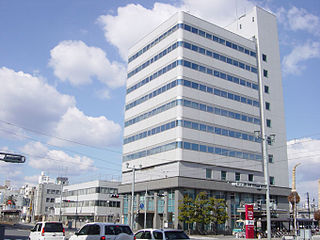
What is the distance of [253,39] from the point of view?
78.2 meters

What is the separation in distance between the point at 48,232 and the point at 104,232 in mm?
8122

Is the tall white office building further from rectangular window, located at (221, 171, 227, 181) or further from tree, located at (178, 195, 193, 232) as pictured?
tree, located at (178, 195, 193, 232)

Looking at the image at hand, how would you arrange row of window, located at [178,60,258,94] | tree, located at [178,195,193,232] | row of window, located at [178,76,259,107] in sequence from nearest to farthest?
1. tree, located at [178,195,193,232]
2. row of window, located at [178,76,259,107]
3. row of window, located at [178,60,258,94]

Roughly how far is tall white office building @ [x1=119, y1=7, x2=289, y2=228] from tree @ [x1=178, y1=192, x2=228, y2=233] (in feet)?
8.29

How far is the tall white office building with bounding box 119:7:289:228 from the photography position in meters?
62.8

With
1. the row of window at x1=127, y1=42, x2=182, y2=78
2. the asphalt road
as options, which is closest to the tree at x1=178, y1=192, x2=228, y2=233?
the asphalt road

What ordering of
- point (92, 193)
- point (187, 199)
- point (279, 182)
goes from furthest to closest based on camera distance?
point (92, 193) < point (279, 182) < point (187, 199)

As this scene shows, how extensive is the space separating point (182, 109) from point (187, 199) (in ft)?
51.8

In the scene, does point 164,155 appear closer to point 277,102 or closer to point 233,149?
point 233,149

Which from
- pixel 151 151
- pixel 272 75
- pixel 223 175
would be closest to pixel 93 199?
pixel 151 151

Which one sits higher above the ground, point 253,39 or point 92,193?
point 253,39

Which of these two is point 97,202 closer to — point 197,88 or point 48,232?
point 197,88

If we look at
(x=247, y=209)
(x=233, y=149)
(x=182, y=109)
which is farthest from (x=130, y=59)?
(x=247, y=209)

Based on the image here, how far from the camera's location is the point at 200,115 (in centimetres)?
6488
